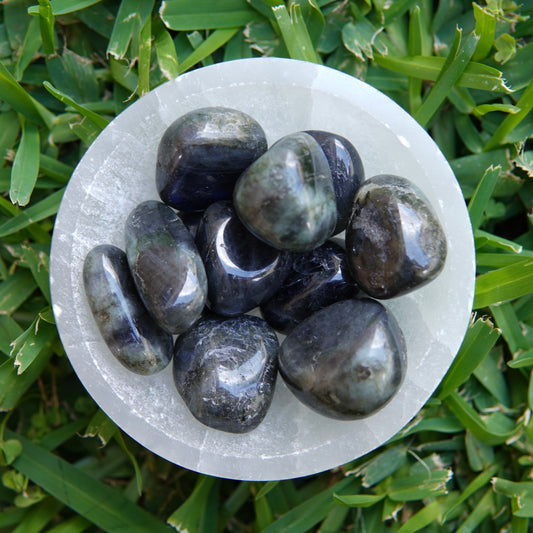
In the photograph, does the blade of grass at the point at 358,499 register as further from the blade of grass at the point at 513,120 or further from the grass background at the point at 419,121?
the blade of grass at the point at 513,120

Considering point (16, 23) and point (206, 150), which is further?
point (16, 23)

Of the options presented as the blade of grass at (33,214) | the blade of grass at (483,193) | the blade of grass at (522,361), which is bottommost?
the blade of grass at (522,361)

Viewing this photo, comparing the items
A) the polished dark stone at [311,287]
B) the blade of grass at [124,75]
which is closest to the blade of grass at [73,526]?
the polished dark stone at [311,287]

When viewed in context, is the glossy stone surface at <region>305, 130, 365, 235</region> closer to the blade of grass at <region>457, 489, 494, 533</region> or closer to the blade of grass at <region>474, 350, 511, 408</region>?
the blade of grass at <region>474, 350, 511, 408</region>

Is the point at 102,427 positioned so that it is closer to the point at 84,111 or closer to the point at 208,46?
the point at 84,111

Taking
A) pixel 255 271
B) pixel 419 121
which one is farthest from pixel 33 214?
pixel 419 121

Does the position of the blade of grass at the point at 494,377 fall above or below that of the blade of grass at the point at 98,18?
below
